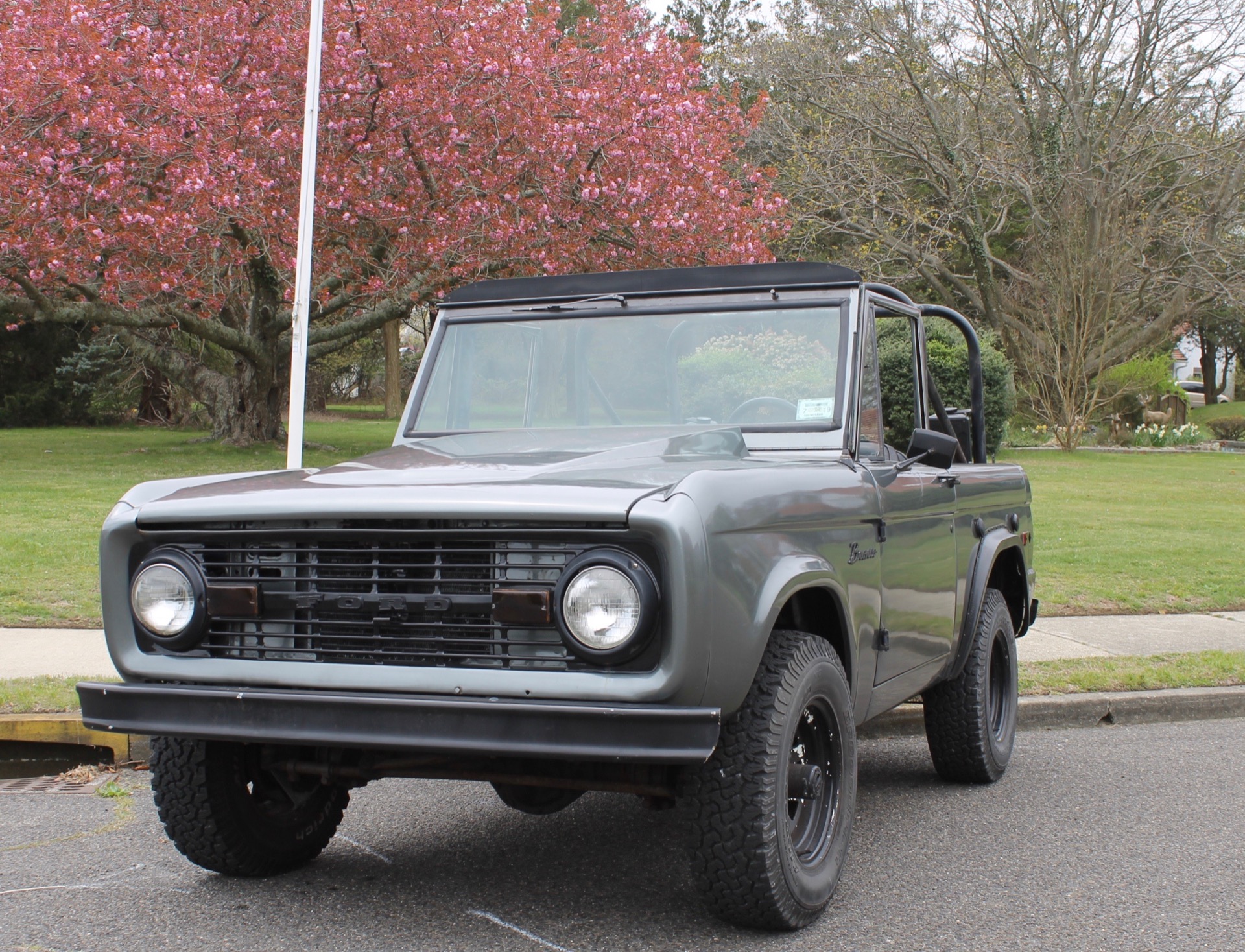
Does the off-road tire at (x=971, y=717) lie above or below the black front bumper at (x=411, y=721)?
below

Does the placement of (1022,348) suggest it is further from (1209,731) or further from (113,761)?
(113,761)

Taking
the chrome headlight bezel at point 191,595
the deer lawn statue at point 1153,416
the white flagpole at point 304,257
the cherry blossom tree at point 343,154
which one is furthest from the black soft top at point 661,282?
the deer lawn statue at point 1153,416

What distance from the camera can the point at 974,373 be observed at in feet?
20.0

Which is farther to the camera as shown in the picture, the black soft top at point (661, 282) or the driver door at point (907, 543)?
the black soft top at point (661, 282)

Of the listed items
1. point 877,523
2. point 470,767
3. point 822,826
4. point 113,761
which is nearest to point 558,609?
point 470,767

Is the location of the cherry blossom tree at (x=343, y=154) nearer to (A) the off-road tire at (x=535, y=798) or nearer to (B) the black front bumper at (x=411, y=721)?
(A) the off-road tire at (x=535, y=798)

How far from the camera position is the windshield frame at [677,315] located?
15.1 ft

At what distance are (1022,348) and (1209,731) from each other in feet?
80.6

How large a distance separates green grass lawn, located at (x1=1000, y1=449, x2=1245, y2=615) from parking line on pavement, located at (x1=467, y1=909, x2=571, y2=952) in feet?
22.6

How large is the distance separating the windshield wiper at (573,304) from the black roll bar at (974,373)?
142 centimetres

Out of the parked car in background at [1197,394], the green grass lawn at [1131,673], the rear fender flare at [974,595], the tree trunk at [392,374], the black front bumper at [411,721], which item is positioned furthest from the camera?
the parked car in background at [1197,394]

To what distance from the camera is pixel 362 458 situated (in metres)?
4.53

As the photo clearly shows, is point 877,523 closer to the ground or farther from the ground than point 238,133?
closer to the ground

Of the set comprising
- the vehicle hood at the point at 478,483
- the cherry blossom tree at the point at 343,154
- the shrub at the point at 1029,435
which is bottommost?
the shrub at the point at 1029,435
